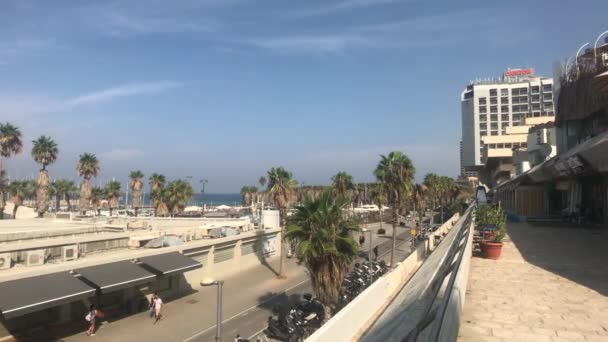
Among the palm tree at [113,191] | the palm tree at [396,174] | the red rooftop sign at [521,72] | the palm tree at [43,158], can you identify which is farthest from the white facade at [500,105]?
the palm tree at [43,158]

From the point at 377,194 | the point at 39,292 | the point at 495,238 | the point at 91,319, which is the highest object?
the point at 377,194

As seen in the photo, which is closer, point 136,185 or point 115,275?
point 115,275

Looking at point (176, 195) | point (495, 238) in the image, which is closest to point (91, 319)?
point (495, 238)

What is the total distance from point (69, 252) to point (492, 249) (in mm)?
19957

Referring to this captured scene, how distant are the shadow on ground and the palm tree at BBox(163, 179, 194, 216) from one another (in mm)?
47978

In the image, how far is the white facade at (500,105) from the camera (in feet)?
454

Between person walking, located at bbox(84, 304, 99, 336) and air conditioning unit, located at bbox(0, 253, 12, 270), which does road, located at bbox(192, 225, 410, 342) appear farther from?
air conditioning unit, located at bbox(0, 253, 12, 270)

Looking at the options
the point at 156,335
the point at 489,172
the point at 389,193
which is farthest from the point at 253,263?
the point at 489,172

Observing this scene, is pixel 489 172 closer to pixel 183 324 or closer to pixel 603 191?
pixel 603 191

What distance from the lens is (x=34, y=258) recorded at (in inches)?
749

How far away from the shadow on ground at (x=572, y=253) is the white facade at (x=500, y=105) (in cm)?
12011

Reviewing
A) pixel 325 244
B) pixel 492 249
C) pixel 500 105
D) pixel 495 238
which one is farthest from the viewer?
pixel 500 105

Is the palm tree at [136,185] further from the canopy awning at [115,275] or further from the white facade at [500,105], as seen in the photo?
the white facade at [500,105]

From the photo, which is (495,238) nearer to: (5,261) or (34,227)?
(5,261)
